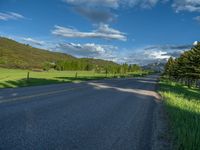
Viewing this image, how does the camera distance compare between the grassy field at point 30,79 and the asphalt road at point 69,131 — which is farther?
the grassy field at point 30,79

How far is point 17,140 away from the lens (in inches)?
216

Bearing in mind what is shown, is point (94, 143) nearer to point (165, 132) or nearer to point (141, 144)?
point (141, 144)

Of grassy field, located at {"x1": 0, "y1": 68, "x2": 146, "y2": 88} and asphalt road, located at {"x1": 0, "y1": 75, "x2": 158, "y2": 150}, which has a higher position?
asphalt road, located at {"x1": 0, "y1": 75, "x2": 158, "y2": 150}

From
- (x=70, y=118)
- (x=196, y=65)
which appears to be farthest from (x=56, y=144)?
(x=196, y=65)

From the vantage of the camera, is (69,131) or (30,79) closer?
(69,131)

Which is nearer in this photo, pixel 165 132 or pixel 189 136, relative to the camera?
pixel 189 136

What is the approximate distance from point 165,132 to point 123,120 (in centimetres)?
169

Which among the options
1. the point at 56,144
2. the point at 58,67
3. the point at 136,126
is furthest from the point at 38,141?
the point at 58,67

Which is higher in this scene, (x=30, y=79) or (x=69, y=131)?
(x=69, y=131)

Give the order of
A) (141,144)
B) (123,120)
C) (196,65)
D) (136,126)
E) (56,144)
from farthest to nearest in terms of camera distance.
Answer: (196,65) < (123,120) < (136,126) < (141,144) < (56,144)

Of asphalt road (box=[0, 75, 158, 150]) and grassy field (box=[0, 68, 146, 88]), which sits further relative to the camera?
grassy field (box=[0, 68, 146, 88])

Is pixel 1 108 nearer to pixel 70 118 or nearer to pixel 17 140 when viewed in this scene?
pixel 70 118

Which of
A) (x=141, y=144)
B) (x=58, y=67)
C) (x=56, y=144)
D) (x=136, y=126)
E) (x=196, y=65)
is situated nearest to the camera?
(x=56, y=144)

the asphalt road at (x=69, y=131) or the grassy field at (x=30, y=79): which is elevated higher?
the asphalt road at (x=69, y=131)
